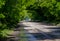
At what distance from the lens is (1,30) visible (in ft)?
43.7

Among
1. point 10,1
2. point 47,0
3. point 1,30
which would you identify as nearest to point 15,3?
point 10,1

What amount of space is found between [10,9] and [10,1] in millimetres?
627

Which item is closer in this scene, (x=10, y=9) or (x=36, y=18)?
(x=10, y=9)

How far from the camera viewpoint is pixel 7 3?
14.3 m

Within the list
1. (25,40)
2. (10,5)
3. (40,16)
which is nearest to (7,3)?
(10,5)

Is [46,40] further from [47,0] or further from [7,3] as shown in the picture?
[47,0]

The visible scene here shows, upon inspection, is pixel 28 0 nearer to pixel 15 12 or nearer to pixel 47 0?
pixel 15 12

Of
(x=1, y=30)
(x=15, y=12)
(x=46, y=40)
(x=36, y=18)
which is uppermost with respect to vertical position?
(x=15, y=12)

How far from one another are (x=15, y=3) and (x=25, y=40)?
9.28 ft

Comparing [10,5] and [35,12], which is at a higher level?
[10,5]

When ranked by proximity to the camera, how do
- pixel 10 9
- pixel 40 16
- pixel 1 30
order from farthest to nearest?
pixel 40 16
pixel 10 9
pixel 1 30

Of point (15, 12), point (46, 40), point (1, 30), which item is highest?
point (15, 12)

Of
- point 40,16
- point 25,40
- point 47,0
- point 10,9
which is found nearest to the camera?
point 10,9

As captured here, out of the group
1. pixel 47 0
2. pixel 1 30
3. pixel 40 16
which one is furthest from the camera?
pixel 40 16
